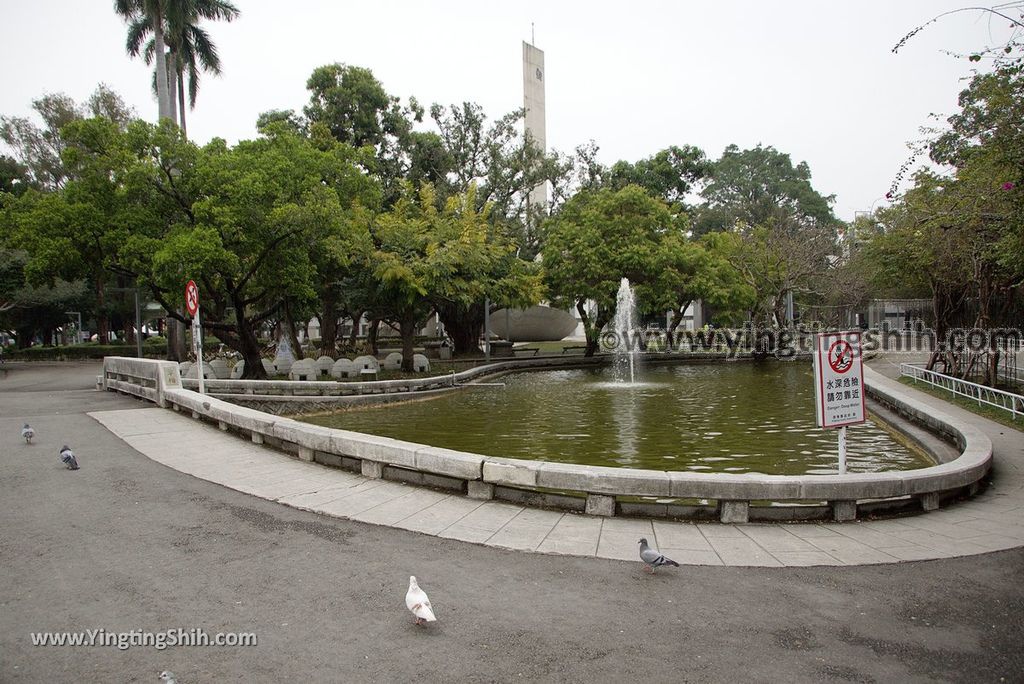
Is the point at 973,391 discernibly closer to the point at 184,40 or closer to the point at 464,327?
the point at 464,327

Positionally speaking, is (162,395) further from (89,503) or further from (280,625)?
(280,625)

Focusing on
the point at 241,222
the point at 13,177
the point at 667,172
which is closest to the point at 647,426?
the point at 241,222

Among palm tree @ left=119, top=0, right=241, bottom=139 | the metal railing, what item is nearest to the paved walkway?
the metal railing

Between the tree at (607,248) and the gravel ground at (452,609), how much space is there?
2556 centimetres

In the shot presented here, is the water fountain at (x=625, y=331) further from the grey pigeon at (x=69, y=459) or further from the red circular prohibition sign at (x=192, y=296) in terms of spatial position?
the grey pigeon at (x=69, y=459)

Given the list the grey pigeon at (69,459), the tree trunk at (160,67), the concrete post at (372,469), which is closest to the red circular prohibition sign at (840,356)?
the concrete post at (372,469)

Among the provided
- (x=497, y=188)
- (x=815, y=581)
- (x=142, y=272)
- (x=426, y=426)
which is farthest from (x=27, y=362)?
(x=815, y=581)

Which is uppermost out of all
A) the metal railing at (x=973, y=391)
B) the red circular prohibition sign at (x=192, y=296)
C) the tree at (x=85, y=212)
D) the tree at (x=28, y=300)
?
the tree at (x=85, y=212)

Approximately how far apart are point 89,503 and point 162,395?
26.3 feet

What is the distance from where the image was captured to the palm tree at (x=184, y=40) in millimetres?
33500

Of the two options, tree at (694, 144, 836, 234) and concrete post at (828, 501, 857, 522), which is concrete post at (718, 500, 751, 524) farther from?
tree at (694, 144, 836, 234)

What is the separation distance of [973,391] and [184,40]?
4135cm

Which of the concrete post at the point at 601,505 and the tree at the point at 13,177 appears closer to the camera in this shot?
the concrete post at the point at 601,505

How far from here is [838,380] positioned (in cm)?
749
